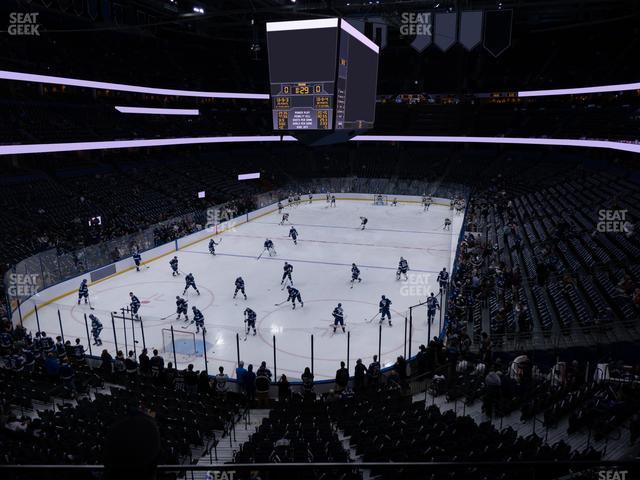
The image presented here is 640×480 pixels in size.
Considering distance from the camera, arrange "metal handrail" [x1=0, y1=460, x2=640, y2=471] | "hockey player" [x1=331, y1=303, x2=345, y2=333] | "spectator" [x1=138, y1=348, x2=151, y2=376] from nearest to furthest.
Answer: "metal handrail" [x1=0, y1=460, x2=640, y2=471]
"spectator" [x1=138, y1=348, x2=151, y2=376]
"hockey player" [x1=331, y1=303, x2=345, y2=333]

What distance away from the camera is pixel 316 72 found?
15.2 metres

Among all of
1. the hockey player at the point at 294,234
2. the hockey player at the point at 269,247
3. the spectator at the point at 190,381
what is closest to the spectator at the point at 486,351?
the spectator at the point at 190,381

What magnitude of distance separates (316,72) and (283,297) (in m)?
9.02

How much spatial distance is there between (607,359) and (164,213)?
86.8 ft

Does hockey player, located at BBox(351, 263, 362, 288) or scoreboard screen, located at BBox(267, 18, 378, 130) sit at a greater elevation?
scoreboard screen, located at BBox(267, 18, 378, 130)

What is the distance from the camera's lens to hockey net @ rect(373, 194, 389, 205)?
43344mm

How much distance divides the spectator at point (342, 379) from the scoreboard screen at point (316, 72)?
8040 millimetres

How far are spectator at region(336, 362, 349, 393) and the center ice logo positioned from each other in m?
8.42

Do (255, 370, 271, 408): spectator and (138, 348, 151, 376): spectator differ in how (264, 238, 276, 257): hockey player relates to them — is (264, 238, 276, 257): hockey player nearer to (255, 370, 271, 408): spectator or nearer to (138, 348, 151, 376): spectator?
(138, 348, 151, 376): spectator

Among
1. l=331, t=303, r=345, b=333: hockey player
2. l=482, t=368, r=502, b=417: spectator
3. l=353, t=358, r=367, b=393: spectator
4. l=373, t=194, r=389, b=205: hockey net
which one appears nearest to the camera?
l=482, t=368, r=502, b=417: spectator

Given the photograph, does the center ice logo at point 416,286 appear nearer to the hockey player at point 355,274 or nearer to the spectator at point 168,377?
the hockey player at point 355,274

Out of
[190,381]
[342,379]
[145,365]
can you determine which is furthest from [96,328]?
[342,379]

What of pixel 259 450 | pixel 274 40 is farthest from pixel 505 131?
pixel 259 450

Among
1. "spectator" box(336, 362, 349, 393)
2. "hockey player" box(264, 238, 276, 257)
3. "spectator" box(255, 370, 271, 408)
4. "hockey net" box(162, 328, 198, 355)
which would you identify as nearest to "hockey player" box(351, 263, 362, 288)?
"hockey player" box(264, 238, 276, 257)
